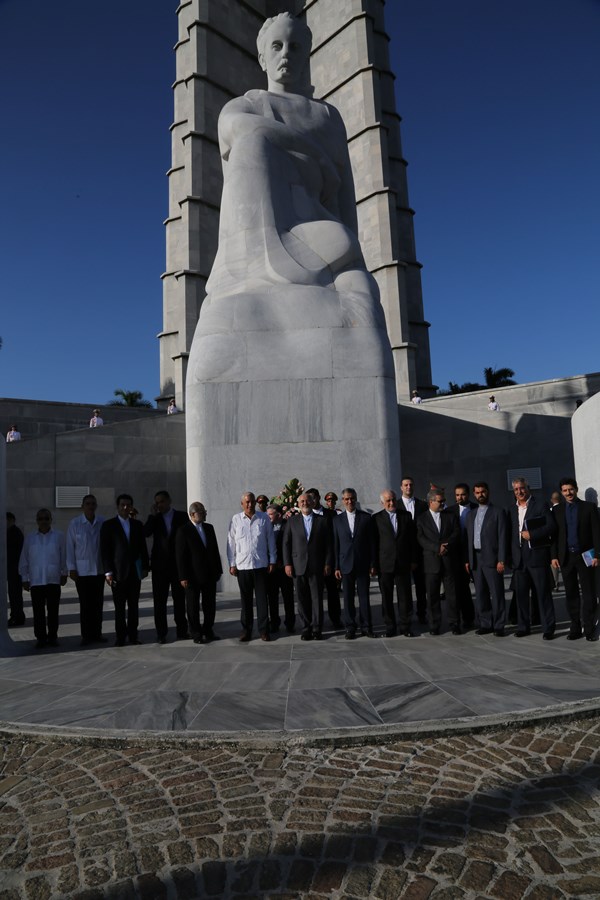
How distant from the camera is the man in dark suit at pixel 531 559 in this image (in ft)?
A: 19.8

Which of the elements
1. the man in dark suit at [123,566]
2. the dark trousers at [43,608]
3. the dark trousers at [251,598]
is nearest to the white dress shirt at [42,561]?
the dark trousers at [43,608]

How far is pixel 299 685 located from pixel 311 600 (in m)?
2.16

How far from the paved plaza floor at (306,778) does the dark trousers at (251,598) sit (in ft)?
3.10

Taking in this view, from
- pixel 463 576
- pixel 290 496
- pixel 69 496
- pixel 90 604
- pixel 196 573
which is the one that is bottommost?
pixel 90 604

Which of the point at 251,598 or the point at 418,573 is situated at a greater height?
the point at 418,573

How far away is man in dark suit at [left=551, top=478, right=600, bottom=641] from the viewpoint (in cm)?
585

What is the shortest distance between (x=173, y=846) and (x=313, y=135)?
11.9m

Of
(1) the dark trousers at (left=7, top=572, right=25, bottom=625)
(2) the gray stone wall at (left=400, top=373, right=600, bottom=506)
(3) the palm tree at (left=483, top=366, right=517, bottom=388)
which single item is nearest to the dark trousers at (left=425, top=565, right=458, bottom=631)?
(1) the dark trousers at (left=7, top=572, right=25, bottom=625)

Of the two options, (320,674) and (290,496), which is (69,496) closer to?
(290,496)

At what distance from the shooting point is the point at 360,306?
10.1 metres

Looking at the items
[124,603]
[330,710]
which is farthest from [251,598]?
[330,710]

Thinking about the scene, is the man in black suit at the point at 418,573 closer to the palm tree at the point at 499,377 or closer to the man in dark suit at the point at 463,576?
the man in dark suit at the point at 463,576

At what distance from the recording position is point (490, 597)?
6.53m

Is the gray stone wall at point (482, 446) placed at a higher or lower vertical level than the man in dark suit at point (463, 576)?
higher
